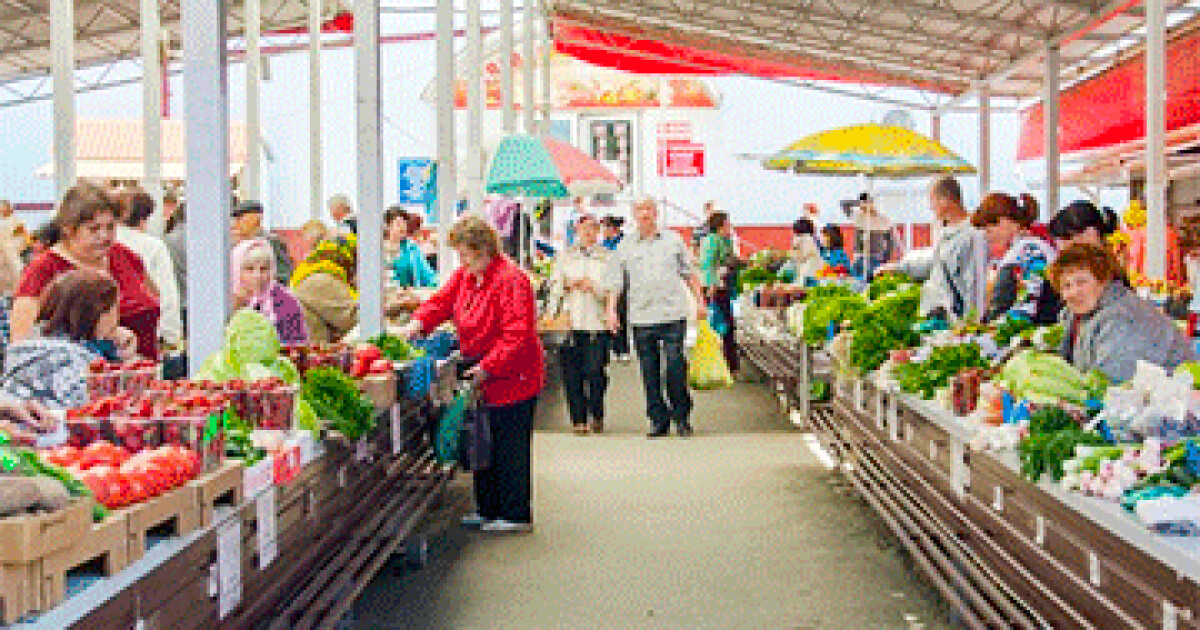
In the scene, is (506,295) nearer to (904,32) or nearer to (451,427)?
(451,427)

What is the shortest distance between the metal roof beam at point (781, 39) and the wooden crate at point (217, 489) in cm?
2162

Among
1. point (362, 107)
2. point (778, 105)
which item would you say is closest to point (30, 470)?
point (362, 107)

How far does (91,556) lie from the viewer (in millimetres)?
3553

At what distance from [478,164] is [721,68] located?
16.7 meters

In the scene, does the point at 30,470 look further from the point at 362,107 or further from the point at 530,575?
the point at 362,107

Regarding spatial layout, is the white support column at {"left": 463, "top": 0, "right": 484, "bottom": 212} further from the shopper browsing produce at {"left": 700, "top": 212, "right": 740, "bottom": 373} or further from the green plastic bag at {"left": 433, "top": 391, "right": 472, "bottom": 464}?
the shopper browsing produce at {"left": 700, "top": 212, "right": 740, "bottom": 373}

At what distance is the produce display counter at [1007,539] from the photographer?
4.31 m

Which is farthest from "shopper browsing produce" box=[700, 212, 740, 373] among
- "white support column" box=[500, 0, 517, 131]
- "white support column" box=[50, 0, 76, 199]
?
"white support column" box=[50, 0, 76, 199]

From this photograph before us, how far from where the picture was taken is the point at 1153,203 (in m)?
14.3

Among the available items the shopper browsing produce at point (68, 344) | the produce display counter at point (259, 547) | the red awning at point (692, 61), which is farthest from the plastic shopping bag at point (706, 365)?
the red awning at point (692, 61)

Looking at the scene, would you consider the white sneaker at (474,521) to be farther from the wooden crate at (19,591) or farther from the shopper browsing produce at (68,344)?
the wooden crate at (19,591)

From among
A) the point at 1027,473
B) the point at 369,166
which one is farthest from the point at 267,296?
the point at 1027,473

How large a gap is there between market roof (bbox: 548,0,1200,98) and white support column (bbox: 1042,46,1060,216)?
11.7 inches

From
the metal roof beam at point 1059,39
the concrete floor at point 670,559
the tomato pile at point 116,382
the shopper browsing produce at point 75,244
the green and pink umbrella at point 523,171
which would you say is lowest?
the concrete floor at point 670,559
